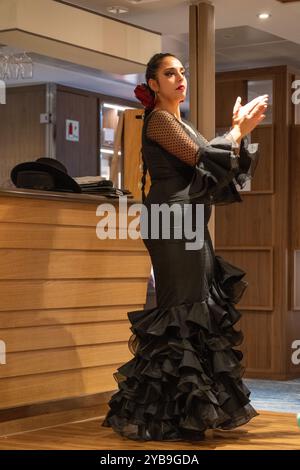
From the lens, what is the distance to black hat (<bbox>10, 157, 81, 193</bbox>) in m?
4.86

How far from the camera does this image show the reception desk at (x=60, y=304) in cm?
457

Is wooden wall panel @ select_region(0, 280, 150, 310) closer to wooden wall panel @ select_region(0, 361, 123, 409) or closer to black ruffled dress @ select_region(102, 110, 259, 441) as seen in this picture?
wooden wall panel @ select_region(0, 361, 123, 409)

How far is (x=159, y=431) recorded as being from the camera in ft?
13.7

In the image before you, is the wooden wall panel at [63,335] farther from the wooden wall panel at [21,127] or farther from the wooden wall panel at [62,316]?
the wooden wall panel at [21,127]

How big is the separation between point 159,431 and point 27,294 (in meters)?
1.03

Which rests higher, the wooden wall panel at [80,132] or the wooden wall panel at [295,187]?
the wooden wall panel at [80,132]

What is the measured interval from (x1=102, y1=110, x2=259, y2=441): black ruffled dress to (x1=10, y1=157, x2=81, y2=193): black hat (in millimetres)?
750

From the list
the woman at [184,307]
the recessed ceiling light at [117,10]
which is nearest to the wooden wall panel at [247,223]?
the recessed ceiling light at [117,10]

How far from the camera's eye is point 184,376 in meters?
4.09

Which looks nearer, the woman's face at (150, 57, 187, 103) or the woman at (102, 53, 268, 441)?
the woman at (102, 53, 268, 441)

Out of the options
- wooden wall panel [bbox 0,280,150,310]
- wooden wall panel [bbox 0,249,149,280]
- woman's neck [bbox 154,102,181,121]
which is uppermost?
woman's neck [bbox 154,102,181,121]

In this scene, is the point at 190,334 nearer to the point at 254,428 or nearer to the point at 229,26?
the point at 254,428

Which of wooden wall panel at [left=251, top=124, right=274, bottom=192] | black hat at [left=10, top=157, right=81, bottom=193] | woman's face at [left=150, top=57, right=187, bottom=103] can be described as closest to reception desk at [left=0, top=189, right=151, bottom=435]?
black hat at [left=10, top=157, right=81, bottom=193]

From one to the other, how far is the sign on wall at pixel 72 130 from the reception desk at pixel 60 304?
5247 mm
